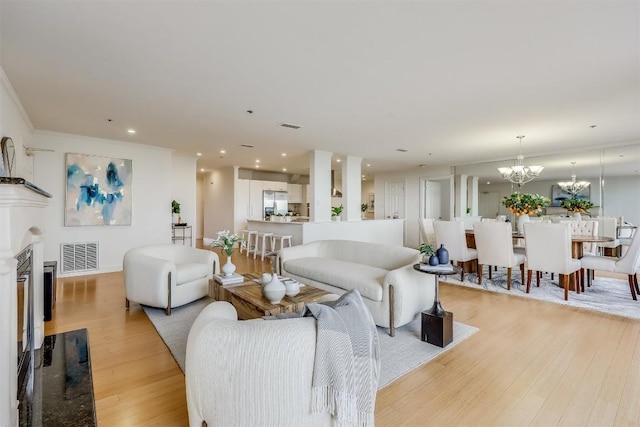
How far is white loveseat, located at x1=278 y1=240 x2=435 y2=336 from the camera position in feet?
9.54

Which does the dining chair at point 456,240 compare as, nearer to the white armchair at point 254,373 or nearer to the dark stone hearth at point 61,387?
the white armchair at point 254,373

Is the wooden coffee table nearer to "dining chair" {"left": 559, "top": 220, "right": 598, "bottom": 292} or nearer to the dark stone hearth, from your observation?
the dark stone hearth

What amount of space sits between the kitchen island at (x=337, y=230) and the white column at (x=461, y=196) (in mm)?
1941

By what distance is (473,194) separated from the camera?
896 centimetres

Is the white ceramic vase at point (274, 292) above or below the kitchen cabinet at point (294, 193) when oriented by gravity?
below

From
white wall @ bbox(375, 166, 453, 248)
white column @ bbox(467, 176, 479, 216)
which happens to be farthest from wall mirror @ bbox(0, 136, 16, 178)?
white column @ bbox(467, 176, 479, 216)

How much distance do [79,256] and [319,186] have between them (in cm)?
477

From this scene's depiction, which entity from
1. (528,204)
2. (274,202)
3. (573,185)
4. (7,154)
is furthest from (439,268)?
(274,202)

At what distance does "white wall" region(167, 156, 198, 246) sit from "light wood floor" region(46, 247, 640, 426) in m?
4.52

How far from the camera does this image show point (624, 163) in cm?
609

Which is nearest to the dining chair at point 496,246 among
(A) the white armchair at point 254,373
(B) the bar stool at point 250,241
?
(A) the white armchair at point 254,373

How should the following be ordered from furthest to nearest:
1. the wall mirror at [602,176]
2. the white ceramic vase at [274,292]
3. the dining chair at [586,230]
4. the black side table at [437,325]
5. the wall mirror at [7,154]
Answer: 1. the wall mirror at [602,176]
2. the dining chair at [586,230]
3. the wall mirror at [7,154]
4. the black side table at [437,325]
5. the white ceramic vase at [274,292]

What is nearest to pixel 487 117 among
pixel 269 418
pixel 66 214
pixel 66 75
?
pixel 269 418

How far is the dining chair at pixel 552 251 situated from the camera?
4066 millimetres
